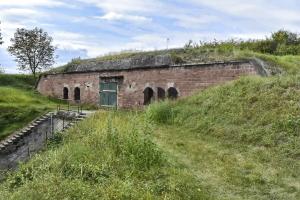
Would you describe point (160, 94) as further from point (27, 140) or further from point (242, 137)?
point (242, 137)

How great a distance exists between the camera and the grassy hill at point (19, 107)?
83.4 feet

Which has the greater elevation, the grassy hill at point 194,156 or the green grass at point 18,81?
the green grass at point 18,81

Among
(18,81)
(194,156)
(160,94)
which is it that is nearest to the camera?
(194,156)

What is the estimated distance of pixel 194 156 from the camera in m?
11.7

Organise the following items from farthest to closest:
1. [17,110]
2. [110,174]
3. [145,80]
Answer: [17,110], [145,80], [110,174]

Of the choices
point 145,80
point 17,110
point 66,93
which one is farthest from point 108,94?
point 66,93

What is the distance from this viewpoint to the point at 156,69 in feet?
73.7

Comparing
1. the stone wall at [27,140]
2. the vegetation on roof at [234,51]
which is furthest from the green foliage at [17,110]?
the vegetation on roof at [234,51]

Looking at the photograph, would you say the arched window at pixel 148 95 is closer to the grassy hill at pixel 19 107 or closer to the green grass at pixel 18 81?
the grassy hill at pixel 19 107

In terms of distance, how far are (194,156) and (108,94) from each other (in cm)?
1470

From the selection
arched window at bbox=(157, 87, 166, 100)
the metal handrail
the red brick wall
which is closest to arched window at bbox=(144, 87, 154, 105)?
the red brick wall

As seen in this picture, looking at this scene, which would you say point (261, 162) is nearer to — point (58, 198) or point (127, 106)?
point (58, 198)

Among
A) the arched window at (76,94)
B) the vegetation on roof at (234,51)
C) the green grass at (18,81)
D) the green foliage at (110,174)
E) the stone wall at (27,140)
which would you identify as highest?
the vegetation on roof at (234,51)

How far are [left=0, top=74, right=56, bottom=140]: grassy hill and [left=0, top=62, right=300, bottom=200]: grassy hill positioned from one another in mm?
9438
